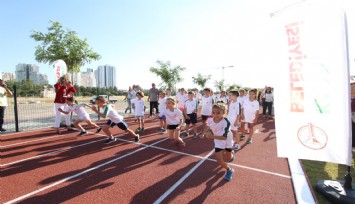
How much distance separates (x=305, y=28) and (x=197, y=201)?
10.5 ft

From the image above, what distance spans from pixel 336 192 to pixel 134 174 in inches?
145

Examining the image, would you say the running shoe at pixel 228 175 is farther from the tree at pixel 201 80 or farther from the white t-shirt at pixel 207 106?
the tree at pixel 201 80

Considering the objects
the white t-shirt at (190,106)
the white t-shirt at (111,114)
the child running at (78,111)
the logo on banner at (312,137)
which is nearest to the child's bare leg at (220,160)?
the logo on banner at (312,137)

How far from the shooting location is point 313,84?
339 centimetres

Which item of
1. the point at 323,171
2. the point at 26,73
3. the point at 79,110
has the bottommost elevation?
the point at 323,171

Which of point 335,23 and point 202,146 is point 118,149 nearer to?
point 202,146

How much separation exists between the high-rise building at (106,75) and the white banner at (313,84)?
144662mm

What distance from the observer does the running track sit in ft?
12.4

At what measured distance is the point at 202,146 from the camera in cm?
723

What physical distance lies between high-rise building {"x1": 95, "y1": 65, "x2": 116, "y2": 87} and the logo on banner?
145 m

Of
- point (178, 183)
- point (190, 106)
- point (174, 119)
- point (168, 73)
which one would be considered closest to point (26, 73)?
point (168, 73)

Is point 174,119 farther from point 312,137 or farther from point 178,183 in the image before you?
point 312,137

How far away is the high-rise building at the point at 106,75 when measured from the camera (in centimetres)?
14289

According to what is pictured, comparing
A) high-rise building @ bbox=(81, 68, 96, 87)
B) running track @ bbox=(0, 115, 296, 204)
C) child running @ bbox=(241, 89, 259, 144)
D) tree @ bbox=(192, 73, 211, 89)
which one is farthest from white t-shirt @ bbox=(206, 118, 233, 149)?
high-rise building @ bbox=(81, 68, 96, 87)
